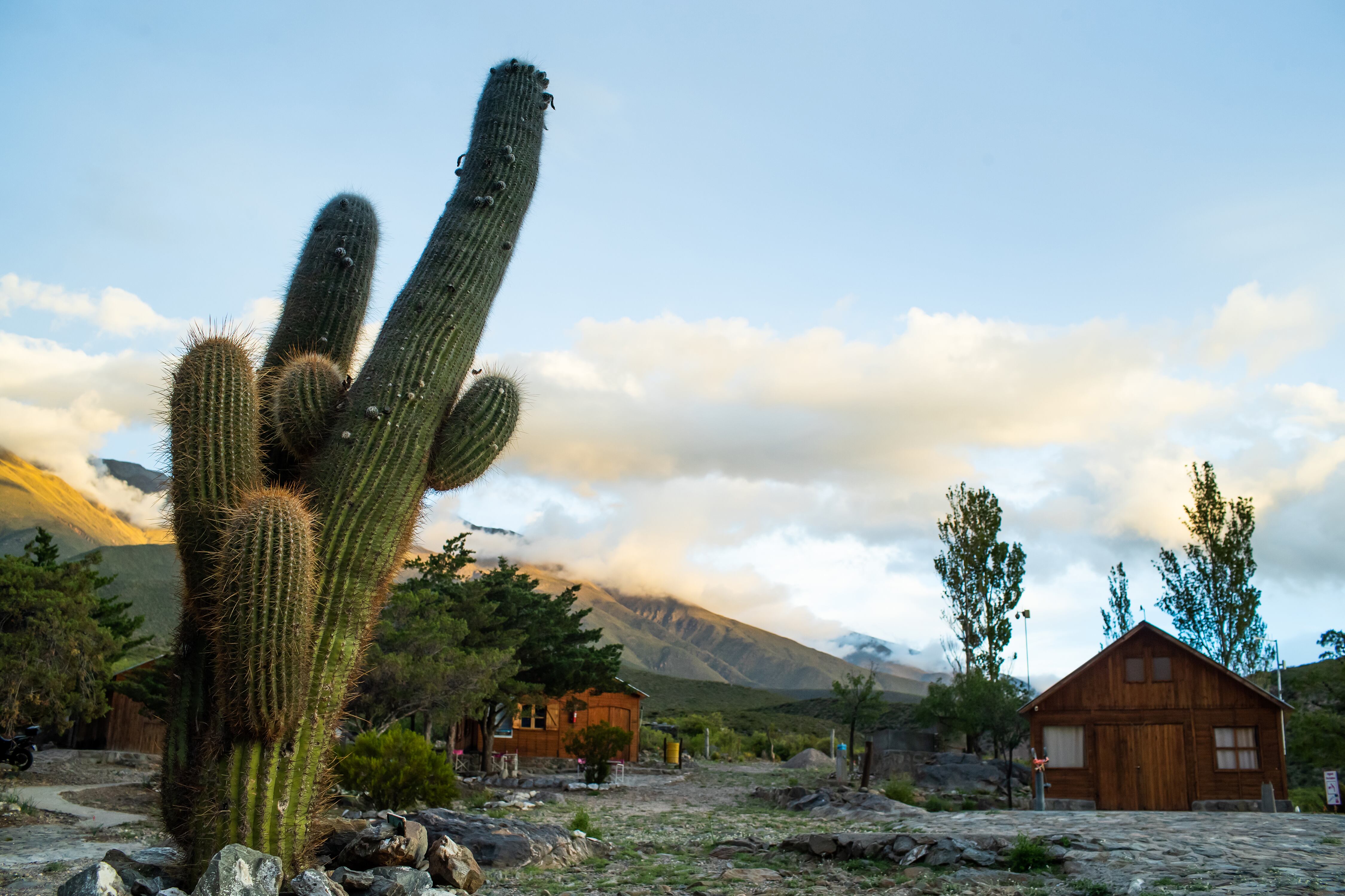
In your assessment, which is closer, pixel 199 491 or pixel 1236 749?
pixel 199 491

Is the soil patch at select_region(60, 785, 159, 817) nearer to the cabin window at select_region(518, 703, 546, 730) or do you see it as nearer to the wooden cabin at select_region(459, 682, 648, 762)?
the wooden cabin at select_region(459, 682, 648, 762)

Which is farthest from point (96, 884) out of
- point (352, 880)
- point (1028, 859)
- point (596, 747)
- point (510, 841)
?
point (596, 747)

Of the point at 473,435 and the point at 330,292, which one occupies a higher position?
the point at 330,292

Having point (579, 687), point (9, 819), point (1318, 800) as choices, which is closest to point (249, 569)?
point (9, 819)

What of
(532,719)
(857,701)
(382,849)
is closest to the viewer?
(382,849)

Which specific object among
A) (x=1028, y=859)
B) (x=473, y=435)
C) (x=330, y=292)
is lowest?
(x=1028, y=859)

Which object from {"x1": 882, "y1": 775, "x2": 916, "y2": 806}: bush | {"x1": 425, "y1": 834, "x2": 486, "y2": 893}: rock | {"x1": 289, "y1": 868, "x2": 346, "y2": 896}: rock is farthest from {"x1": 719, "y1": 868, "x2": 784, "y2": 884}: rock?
{"x1": 882, "y1": 775, "x2": 916, "y2": 806}: bush

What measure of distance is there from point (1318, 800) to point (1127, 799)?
18.7 ft

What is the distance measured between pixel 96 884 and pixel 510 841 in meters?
5.58

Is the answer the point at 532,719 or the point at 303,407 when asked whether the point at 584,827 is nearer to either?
the point at 303,407

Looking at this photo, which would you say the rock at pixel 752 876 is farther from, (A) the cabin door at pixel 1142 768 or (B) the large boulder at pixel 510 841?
(A) the cabin door at pixel 1142 768

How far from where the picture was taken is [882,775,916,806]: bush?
73.0ft

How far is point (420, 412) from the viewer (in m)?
8.41

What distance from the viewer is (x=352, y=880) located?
25.8ft
